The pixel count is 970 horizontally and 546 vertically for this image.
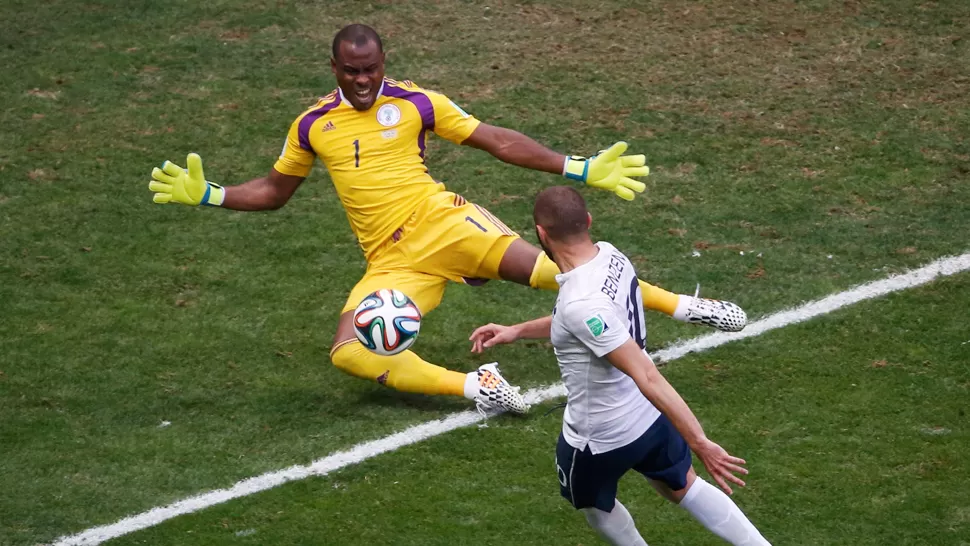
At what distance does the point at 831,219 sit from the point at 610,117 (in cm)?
230

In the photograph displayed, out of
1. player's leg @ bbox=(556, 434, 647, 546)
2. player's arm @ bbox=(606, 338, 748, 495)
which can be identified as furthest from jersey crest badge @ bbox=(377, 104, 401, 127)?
player's arm @ bbox=(606, 338, 748, 495)

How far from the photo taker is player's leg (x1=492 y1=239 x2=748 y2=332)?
24.7ft

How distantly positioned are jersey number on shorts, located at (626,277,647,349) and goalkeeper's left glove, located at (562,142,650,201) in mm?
1904

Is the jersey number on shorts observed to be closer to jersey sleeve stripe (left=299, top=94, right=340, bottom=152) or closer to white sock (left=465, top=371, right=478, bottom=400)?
white sock (left=465, top=371, right=478, bottom=400)

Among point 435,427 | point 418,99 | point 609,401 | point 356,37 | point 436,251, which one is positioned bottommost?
point 435,427

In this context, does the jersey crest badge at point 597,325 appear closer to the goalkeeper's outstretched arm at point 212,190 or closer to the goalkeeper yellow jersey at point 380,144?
the goalkeeper yellow jersey at point 380,144

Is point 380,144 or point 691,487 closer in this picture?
point 691,487

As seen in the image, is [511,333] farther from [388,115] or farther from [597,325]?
[388,115]

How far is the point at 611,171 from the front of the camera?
23.9 ft

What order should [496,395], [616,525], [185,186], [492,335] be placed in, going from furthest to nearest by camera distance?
[185,186], [496,395], [492,335], [616,525]

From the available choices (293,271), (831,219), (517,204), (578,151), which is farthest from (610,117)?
(293,271)

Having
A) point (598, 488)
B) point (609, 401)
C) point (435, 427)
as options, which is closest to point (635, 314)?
point (609, 401)

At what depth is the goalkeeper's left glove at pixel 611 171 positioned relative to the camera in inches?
286

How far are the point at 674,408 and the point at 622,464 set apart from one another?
555mm
